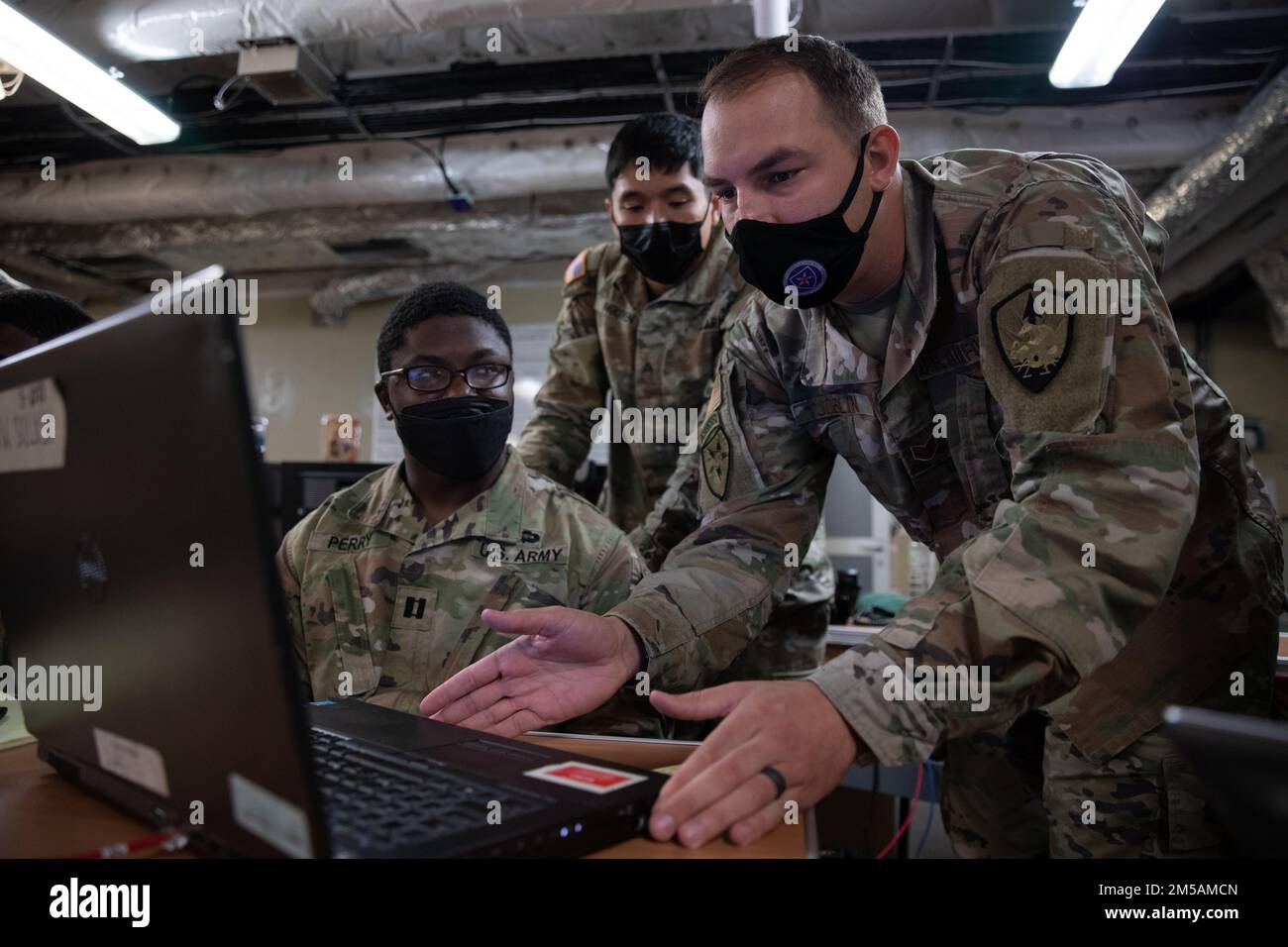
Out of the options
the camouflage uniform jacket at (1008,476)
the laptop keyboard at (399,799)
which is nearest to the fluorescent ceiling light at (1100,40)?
the camouflage uniform jacket at (1008,476)

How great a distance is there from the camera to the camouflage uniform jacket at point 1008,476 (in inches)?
29.6

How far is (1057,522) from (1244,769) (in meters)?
0.44

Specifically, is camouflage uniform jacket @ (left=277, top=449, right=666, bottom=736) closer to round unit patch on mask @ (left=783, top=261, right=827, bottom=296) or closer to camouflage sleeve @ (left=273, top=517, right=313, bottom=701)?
camouflage sleeve @ (left=273, top=517, right=313, bottom=701)

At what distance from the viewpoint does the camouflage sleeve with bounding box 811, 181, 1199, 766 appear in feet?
2.41

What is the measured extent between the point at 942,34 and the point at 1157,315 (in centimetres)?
273

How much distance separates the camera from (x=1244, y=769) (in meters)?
0.36

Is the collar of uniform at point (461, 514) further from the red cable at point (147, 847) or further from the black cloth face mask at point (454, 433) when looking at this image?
the red cable at point (147, 847)

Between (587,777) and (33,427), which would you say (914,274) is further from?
(33,427)

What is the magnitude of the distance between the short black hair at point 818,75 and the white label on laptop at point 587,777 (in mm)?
847

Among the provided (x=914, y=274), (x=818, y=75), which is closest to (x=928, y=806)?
(x=914, y=274)

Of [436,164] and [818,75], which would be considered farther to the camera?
[436,164]

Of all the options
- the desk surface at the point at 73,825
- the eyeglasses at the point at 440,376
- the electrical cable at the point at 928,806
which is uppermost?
the eyeglasses at the point at 440,376
